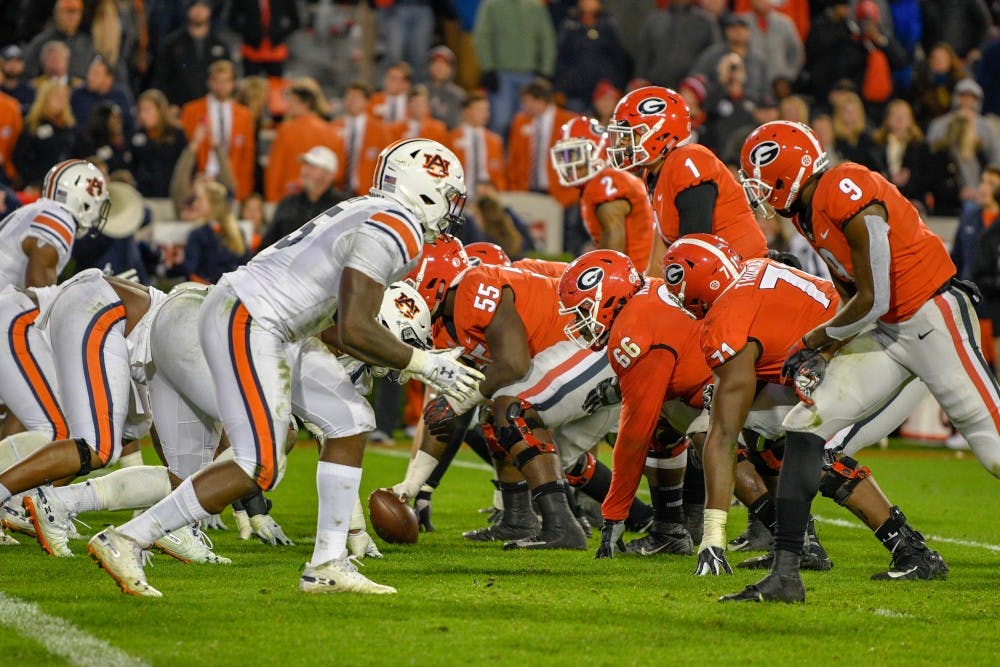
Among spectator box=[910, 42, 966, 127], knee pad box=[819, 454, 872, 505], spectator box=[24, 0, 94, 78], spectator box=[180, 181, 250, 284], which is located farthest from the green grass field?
spectator box=[910, 42, 966, 127]

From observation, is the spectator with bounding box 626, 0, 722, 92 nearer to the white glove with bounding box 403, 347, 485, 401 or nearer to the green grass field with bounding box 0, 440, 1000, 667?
the green grass field with bounding box 0, 440, 1000, 667

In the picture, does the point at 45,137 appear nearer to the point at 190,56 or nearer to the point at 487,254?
the point at 190,56

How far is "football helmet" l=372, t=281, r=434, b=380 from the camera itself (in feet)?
23.4

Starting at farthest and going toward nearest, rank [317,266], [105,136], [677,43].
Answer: [677,43] < [105,136] < [317,266]

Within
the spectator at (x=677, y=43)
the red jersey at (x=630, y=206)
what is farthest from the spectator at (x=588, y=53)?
the red jersey at (x=630, y=206)

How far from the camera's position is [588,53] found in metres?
16.8

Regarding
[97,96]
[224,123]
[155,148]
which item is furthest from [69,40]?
[224,123]

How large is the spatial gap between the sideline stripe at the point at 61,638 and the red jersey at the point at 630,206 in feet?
15.6

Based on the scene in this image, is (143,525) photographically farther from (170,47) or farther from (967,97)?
(967,97)

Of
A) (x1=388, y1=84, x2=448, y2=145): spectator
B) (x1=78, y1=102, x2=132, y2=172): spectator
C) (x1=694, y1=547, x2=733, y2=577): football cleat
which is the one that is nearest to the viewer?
(x1=694, y1=547, x2=733, y2=577): football cleat

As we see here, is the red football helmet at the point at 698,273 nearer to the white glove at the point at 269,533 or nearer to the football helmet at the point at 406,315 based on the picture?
the football helmet at the point at 406,315

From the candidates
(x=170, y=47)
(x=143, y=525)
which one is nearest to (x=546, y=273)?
(x=143, y=525)

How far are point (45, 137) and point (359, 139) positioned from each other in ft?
9.55

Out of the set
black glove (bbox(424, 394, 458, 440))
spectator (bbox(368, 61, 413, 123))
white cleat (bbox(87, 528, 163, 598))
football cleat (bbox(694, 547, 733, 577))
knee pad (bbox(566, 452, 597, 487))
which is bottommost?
knee pad (bbox(566, 452, 597, 487))
